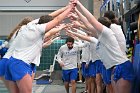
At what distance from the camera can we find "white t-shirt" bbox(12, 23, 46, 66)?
5.54m

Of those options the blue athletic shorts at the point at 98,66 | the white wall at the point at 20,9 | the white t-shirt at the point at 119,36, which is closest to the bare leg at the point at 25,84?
the white t-shirt at the point at 119,36

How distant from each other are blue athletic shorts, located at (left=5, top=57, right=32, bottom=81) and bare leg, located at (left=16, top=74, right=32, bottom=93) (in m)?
0.06

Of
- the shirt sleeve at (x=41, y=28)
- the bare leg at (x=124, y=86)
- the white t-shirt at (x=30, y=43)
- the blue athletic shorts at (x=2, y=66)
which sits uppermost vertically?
the shirt sleeve at (x=41, y=28)

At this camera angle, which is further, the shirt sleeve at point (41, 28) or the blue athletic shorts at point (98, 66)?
the blue athletic shorts at point (98, 66)

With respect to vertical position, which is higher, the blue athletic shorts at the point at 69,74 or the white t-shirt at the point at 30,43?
the white t-shirt at the point at 30,43

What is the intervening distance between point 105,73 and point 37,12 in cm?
1299

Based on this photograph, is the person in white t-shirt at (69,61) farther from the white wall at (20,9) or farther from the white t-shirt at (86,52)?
the white wall at (20,9)

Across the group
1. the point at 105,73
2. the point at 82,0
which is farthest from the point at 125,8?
the point at 82,0

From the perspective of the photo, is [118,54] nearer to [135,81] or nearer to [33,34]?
[135,81]

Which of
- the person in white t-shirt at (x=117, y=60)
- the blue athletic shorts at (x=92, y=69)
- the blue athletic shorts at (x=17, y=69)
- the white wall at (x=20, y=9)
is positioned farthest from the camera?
the white wall at (x=20, y=9)

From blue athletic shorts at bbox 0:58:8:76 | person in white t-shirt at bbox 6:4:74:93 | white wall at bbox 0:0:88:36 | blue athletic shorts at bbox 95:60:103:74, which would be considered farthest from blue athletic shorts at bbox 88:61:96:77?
white wall at bbox 0:0:88:36

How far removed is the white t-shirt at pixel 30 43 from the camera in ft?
18.2

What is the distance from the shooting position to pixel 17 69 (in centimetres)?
547

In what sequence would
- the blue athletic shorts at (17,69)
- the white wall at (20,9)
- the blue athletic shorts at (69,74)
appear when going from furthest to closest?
the white wall at (20,9) → the blue athletic shorts at (69,74) → the blue athletic shorts at (17,69)
